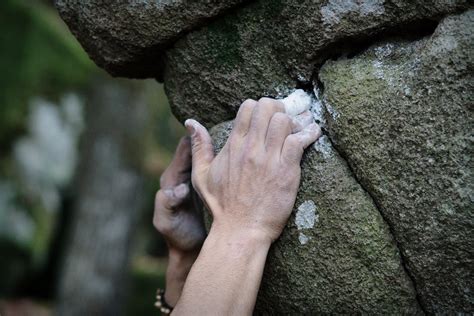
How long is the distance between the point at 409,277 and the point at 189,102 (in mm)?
746

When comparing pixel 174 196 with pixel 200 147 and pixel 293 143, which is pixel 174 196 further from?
pixel 293 143

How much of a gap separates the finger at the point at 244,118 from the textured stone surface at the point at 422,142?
0.19 m

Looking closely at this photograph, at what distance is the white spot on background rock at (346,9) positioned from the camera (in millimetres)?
1507

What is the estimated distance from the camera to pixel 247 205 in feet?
5.14

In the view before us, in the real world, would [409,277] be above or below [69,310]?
above

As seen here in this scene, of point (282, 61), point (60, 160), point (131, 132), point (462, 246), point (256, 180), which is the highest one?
point (282, 61)

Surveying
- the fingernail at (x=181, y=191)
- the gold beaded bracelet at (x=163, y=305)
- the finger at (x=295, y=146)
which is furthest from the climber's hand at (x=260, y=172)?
the gold beaded bracelet at (x=163, y=305)

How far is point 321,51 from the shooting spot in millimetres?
1607

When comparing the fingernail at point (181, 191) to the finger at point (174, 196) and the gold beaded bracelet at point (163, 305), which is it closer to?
the finger at point (174, 196)

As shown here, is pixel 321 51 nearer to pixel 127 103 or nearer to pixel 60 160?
pixel 127 103

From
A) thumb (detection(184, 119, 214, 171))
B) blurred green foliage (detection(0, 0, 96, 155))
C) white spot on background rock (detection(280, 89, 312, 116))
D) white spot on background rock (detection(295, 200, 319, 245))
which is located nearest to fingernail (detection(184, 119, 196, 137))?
thumb (detection(184, 119, 214, 171))

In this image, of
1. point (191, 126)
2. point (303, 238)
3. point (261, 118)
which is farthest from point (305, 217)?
point (191, 126)

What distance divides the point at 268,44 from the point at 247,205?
0.41 meters

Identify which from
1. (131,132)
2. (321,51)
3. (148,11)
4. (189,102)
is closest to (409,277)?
(321,51)
